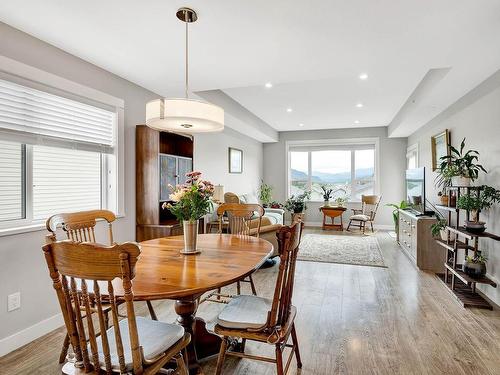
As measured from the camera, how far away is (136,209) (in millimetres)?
3475

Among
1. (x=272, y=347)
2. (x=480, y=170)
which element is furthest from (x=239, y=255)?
(x=480, y=170)

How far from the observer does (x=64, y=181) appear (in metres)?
2.78

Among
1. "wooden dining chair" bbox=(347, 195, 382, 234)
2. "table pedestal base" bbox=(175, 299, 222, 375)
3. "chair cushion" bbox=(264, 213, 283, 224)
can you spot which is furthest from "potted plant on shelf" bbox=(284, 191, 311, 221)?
"table pedestal base" bbox=(175, 299, 222, 375)

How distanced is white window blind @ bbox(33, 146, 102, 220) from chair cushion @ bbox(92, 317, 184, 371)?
159 cm

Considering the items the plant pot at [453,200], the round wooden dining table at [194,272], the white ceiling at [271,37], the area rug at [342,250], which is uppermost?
the white ceiling at [271,37]

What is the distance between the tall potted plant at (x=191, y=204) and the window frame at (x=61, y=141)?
4.41ft

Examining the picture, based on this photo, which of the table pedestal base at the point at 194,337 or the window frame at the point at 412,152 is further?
the window frame at the point at 412,152

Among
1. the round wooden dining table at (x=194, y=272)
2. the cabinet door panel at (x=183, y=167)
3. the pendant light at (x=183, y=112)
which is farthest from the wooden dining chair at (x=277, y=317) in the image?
the cabinet door panel at (x=183, y=167)

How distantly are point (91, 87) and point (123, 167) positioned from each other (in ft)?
2.80

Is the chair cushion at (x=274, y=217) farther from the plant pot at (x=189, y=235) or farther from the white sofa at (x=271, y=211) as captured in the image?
the plant pot at (x=189, y=235)

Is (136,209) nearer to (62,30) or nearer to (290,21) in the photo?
(62,30)

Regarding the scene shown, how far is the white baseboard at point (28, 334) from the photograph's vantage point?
7.17ft

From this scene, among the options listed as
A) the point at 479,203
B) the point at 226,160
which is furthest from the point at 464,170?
the point at 226,160

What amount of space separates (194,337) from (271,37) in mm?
2301
